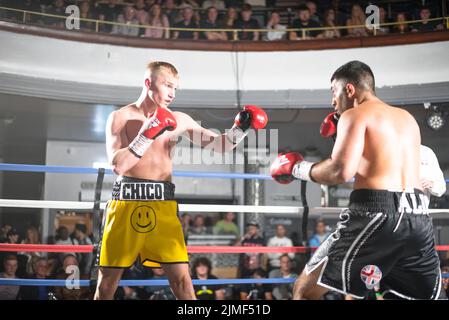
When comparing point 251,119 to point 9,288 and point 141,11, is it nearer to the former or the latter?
point 9,288

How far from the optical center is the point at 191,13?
209 inches

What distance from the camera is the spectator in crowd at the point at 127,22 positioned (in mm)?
5031

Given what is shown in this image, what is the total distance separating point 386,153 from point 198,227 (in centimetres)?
398

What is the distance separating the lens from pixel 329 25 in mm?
5305

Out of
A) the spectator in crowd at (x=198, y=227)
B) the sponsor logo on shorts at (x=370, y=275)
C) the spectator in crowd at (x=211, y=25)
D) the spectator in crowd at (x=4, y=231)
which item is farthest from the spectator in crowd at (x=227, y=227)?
the sponsor logo on shorts at (x=370, y=275)

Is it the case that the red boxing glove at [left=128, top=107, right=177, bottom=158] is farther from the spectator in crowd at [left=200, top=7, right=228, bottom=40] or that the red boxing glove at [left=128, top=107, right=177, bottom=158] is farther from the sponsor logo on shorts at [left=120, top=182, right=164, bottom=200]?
the spectator in crowd at [left=200, top=7, right=228, bottom=40]

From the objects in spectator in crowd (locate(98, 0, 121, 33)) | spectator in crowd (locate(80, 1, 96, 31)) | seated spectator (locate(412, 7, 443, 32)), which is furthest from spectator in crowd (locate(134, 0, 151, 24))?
seated spectator (locate(412, 7, 443, 32))

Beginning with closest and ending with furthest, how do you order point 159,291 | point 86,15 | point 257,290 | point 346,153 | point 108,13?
point 346,153
point 159,291
point 257,290
point 86,15
point 108,13

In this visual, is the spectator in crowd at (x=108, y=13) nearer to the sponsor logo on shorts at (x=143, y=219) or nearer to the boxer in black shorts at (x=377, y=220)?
the sponsor logo on shorts at (x=143, y=219)

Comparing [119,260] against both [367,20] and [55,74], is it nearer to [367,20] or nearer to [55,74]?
[55,74]

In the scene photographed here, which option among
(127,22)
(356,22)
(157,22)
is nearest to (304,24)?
(356,22)

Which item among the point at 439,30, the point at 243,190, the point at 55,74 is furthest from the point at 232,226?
the point at 439,30

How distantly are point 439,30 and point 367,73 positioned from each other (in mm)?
2820

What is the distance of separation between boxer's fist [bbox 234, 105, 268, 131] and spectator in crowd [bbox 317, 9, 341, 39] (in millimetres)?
3285
